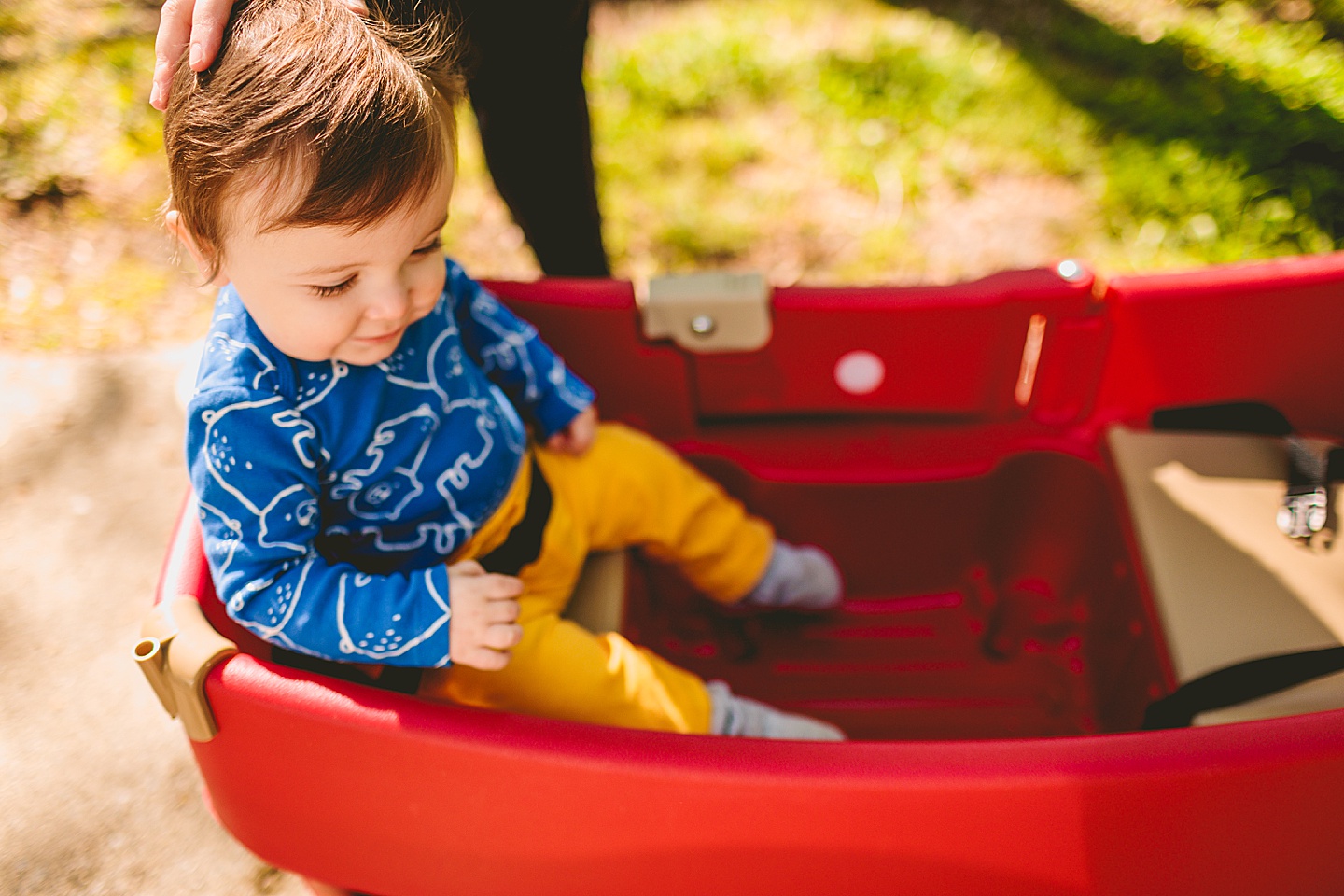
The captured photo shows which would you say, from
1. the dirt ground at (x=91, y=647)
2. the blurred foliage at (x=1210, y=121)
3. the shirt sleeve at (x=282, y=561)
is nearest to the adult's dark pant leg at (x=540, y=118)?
the shirt sleeve at (x=282, y=561)

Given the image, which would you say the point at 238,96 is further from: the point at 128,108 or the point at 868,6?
the point at 868,6

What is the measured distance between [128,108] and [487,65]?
1380 mm

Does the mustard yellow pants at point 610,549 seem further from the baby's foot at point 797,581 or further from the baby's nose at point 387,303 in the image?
the baby's nose at point 387,303

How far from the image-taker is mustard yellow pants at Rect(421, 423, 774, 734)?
3.06ft

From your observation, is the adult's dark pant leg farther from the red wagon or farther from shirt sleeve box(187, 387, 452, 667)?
shirt sleeve box(187, 387, 452, 667)

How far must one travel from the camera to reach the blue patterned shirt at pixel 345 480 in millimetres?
810

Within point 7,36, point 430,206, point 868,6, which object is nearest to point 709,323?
point 430,206

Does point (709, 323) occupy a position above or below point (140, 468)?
above

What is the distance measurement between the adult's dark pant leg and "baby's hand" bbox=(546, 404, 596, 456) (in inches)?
12.0

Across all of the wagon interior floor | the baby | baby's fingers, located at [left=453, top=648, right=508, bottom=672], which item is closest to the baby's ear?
the baby

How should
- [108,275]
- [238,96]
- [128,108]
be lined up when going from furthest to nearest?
[128,108] → [108,275] → [238,96]

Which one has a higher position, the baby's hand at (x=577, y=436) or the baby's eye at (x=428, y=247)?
the baby's eye at (x=428, y=247)

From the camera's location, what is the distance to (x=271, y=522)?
811 mm

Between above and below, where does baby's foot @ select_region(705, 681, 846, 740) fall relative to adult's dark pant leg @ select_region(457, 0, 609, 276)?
below
